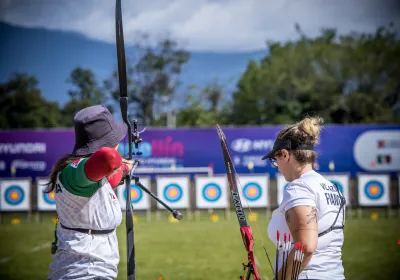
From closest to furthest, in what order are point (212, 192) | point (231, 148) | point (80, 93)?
point (212, 192)
point (231, 148)
point (80, 93)

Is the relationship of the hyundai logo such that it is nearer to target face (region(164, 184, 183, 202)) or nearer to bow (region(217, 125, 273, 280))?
target face (region(164, 184, 183, 202))

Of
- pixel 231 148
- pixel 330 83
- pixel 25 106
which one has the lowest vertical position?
pixel 231 148

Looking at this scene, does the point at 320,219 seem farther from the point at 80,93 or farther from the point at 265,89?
the point at 265,89

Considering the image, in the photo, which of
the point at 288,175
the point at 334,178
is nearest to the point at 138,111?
the point at 334,178

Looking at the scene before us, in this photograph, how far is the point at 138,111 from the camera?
18297 millimetres

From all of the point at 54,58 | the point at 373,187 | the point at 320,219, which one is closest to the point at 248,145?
the point at 373,187

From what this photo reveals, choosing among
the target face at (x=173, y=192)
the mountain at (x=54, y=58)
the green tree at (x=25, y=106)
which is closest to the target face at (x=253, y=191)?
the target face at (x=173, y=192)

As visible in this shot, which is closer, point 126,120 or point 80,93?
point 126,120

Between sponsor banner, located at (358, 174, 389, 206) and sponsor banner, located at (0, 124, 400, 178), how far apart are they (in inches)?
8.5

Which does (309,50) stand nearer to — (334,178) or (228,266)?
(334,178)

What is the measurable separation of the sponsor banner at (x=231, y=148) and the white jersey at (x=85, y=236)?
9653mm

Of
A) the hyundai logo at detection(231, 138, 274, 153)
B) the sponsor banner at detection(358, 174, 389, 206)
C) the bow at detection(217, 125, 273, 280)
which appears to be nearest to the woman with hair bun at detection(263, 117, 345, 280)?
the bow at detection(217, 125, 273, 280)

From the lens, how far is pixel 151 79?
2014cm

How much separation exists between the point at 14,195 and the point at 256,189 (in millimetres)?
5254
